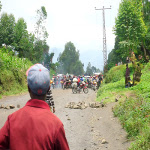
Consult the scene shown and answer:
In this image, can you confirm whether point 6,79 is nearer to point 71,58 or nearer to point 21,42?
point 21,42

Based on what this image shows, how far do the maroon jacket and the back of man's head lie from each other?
0.20 m

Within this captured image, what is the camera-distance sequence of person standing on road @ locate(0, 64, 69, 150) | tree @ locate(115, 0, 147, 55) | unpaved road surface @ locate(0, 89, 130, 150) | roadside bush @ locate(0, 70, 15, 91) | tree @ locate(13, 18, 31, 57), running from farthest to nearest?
1. tree @ locate(13, 18, 31, 57)
2. roadside bush @ locate(0, 70, 15, 91)
3. tree @ locate(115, 0, 147, 55)
4. unpaved road surface @ locate(0, 89, 130, 150)
5. person standing on road @ locate(0, 64, 69, 150)

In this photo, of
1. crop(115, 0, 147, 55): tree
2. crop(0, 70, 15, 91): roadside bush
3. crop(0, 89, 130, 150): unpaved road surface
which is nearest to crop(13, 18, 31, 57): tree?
crop(0, 70, 15, 91): roadside bush

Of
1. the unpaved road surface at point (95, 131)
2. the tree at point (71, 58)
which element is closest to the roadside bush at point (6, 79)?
the unpaved road surface at point (95, 131)

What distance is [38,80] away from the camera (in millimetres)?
2051

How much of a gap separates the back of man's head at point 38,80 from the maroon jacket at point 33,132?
197 mm

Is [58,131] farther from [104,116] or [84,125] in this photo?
[104,116]

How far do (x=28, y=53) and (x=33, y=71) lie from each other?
50.1 metres

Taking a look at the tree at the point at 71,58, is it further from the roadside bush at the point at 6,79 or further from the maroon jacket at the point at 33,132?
the maroon jacket at the point at 33,132

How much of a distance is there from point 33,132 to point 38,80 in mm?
430

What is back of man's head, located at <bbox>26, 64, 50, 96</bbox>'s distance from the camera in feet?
6.73

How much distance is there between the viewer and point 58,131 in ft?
6.15

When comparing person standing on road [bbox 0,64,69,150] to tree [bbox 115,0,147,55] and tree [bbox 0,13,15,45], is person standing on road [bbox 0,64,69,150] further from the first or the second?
tree [bbox 0,13,15,45]

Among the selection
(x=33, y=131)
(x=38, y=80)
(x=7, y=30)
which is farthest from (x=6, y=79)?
(x=7, y=30)
